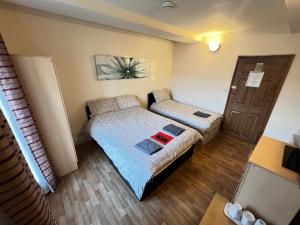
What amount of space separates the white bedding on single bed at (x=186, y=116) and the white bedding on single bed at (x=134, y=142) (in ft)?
1.66

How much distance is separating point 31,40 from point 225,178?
12.0 feet

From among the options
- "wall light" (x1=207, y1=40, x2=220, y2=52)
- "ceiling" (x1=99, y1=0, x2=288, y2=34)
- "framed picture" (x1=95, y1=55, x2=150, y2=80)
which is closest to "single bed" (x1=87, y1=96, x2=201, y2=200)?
"framed picture" (x1=95, y1=55, x2=150, y2=80)

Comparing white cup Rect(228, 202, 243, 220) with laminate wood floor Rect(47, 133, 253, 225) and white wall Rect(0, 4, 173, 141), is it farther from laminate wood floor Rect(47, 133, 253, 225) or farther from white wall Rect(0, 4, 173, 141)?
white wall Rect(0, 4, 173, 141)

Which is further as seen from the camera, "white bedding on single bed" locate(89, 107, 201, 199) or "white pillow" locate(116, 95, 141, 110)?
"white pillow" locate(116, 95, 141, 110)

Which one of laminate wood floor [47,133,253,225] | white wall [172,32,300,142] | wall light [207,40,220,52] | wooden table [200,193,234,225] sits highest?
wall light [207,40,220,52]

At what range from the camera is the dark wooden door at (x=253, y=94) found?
2531 mm

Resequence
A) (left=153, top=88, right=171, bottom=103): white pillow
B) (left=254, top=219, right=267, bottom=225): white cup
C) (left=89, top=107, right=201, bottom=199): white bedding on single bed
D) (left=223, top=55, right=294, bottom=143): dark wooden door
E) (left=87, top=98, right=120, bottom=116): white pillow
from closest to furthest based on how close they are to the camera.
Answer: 1. (left=254, top=219, right=267, bottom=225): white cup
2. (left=89, top=107, right=201, bottom=199): white bedding on single bed
3. (left=223, top=55, right=294, bottom=143): dark wooden door
4. (left=87, top=98, right=120, bottom=116): white pillow
5. (left=153, top=88, right=171, bottom=103): white pillow

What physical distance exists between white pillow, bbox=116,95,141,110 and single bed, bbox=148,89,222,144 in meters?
0.66

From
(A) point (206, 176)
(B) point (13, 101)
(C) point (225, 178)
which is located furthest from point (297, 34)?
(B) point (13, 101)

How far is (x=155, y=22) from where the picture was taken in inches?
93.4

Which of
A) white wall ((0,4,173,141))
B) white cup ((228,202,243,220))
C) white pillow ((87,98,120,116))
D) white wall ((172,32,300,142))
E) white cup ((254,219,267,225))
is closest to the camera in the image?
white cup ((254,219,267,225))

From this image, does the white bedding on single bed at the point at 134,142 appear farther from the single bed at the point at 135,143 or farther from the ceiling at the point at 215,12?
the ceiling at the point at 215,12

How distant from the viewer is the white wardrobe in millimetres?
1508

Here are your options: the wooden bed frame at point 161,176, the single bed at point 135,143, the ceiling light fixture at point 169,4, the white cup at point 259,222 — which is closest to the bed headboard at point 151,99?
the single bed at point 135,143
